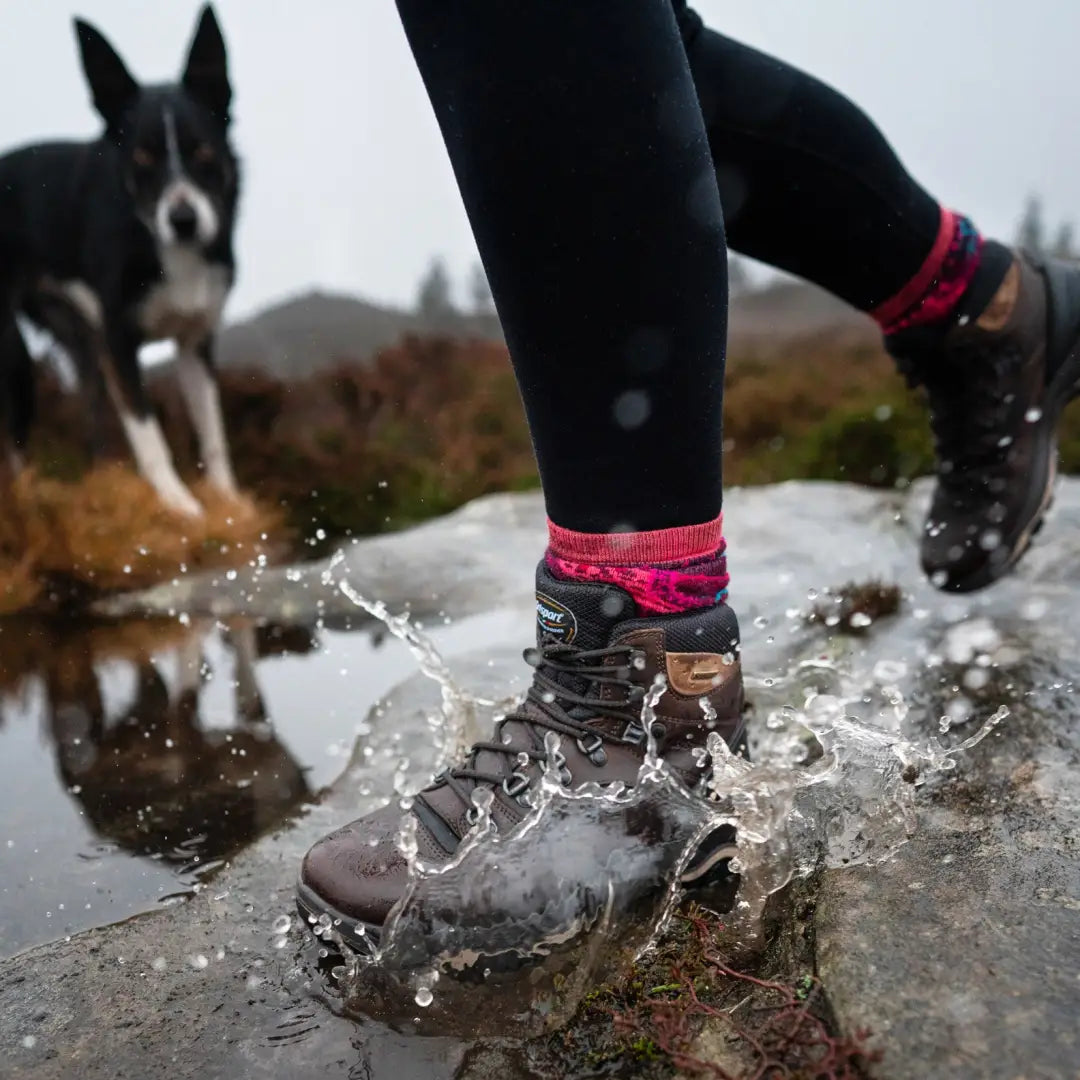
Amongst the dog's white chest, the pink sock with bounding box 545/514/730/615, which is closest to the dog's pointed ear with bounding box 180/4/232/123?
the dog's white chest

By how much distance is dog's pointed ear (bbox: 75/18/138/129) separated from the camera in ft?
12.0

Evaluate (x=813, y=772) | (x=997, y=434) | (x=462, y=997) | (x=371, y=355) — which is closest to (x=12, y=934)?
(x=462, y=997)

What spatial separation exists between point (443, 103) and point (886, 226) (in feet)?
2.83

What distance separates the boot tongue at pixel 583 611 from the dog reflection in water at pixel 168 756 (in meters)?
0.57

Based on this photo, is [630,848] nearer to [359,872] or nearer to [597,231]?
[359,872]

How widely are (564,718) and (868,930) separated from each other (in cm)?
36

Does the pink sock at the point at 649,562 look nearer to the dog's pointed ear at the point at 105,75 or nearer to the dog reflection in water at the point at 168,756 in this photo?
the dog reflection in water at the point at 168,756

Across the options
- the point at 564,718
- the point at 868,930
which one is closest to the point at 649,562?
the point at 564,718

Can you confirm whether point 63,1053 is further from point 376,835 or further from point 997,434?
point 997,434

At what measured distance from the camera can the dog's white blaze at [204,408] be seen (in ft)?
13.7

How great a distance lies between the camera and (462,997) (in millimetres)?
963

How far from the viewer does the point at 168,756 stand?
5.45 ft

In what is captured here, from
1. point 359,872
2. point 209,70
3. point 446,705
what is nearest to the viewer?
point 359,872

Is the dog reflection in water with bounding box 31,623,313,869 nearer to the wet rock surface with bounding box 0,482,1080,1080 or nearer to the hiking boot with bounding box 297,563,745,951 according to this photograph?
the wet rock surface with bounding box 0,482,1080,1080
